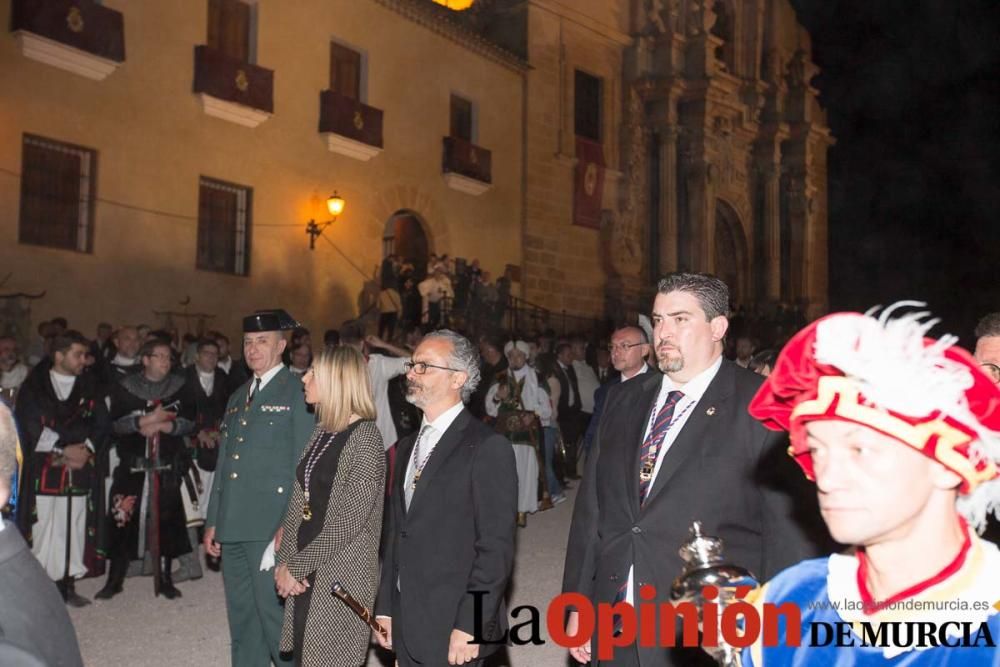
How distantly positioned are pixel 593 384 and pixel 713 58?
15866 millimetres

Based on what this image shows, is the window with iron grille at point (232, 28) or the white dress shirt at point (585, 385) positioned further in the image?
the window with iron grille at point (232, 28)

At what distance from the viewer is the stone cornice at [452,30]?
17828mm

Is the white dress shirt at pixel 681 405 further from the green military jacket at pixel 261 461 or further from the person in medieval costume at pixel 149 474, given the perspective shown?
the person in medieval costume at pixel 149 474

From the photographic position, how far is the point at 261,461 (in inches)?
189

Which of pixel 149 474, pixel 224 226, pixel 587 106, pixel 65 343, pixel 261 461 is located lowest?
pixel 149 474

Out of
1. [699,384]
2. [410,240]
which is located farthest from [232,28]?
[699,384]

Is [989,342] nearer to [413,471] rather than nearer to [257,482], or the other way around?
[413,471]

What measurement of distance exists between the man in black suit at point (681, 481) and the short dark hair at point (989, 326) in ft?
5.61

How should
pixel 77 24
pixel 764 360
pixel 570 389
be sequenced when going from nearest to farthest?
pixel 764 360
pixel 77 24
pixel 570 389

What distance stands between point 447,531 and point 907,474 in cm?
228

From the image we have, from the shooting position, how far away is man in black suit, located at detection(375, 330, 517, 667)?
346 centimetres

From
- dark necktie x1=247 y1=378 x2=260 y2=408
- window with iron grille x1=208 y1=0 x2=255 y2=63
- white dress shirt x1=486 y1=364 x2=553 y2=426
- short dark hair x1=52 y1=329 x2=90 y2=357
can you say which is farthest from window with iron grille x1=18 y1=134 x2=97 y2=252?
dark necktie x1=247 y1=378 x2=260 y2=408

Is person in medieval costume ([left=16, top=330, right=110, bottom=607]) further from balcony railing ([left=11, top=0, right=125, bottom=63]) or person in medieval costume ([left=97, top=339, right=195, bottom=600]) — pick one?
balcony railing ([left=11, top=0, right=125, bottom=63])

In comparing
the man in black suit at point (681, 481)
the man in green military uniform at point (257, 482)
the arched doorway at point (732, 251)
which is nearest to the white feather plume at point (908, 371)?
the man in black suit at point (681, 481)
